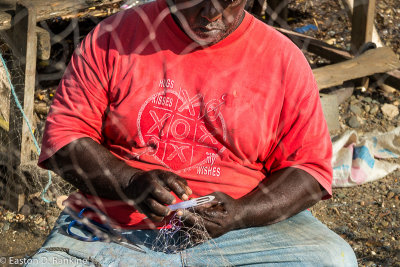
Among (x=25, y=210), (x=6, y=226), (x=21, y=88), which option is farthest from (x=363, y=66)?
(x=6, y=226)

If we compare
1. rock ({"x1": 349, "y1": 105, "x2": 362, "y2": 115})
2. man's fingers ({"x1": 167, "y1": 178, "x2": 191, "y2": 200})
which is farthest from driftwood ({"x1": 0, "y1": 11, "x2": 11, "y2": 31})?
rock ({"x1": 349, "y1": 105, "x2": 362, "y2": 115})

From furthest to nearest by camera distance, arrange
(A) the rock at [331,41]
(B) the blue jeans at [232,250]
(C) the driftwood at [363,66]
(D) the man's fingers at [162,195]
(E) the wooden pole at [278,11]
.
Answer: (A) the rock at [331,41]
(E) the wooden pole at [278,11]
(C) the driftwood at [363,66]
(B) the blue jeans at [232,250]
(D) the man's fingers at [162,195]

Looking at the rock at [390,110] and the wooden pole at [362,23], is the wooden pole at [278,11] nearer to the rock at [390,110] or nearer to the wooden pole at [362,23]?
the wooden pole at [362,23]

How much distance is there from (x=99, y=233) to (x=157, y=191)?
0.34 meters

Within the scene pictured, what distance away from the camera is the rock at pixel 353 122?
4201 mm

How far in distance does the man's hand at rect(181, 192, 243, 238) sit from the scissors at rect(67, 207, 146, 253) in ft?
0.79

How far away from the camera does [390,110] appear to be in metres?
4.34

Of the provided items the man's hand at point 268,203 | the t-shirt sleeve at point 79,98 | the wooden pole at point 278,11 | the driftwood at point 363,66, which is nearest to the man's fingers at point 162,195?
the man's hand at point 268,203

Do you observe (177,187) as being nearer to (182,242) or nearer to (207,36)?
(182,242)

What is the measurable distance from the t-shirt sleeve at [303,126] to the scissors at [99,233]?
60 cm

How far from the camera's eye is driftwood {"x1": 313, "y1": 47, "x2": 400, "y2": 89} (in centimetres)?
407

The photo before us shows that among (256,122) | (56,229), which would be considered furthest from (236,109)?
(56,229)

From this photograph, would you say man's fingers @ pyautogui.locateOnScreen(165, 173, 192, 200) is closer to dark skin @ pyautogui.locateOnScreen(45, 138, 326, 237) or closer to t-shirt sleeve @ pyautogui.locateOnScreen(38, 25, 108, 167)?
dark skin @ pyautogui.locateOnScreen(45, 138, 326, 237)

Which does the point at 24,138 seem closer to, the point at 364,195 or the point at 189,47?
the point at 189,47
